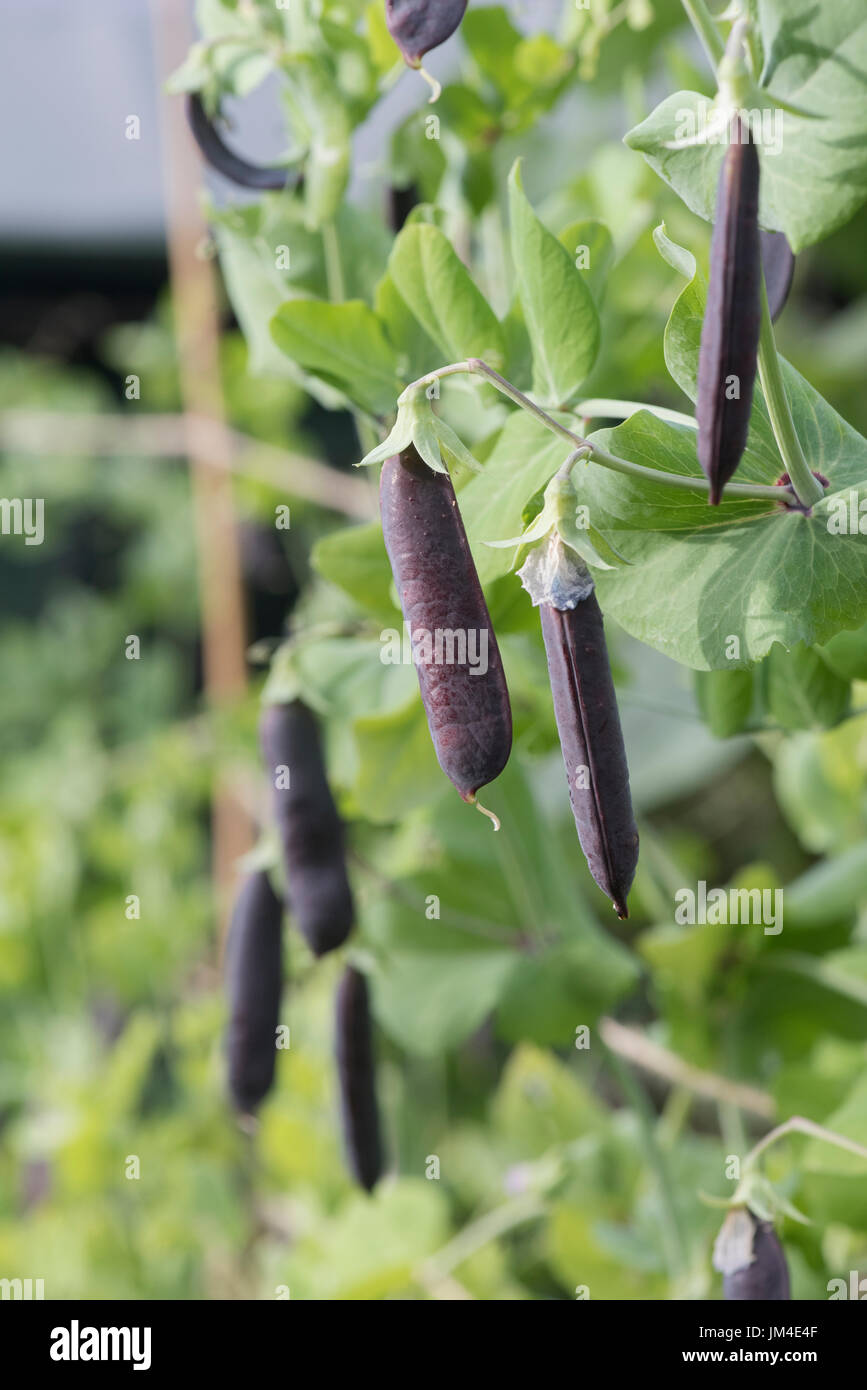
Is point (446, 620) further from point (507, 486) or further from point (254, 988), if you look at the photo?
point (254, 988)

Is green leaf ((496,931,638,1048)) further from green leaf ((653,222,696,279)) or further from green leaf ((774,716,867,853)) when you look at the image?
green leaf ((653,222,696,279))

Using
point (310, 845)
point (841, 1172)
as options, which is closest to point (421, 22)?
point (310, 845)

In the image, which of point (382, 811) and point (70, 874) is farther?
point (70, 874)

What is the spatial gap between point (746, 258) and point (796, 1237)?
43 centimetres

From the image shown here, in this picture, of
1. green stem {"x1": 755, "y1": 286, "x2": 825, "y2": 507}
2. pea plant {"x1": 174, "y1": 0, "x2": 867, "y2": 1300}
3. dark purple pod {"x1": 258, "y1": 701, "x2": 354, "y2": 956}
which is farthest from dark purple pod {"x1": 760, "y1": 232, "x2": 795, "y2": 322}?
dark purple pod {"x1": 258, "y1": 701, "x2": 354, "y2": 956}

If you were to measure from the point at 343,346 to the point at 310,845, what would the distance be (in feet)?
0.66

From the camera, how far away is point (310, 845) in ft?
1.55

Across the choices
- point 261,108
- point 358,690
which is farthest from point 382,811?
point 261,108

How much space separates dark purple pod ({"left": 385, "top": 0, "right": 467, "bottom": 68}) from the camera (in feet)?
1.06

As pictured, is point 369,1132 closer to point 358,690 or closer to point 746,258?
point 358,690

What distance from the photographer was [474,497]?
0.37 metres

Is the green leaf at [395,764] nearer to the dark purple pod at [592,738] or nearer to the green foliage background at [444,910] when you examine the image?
the green foliage background at [444,910]

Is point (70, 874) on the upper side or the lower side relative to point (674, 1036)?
upper

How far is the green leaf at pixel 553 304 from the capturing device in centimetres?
35
